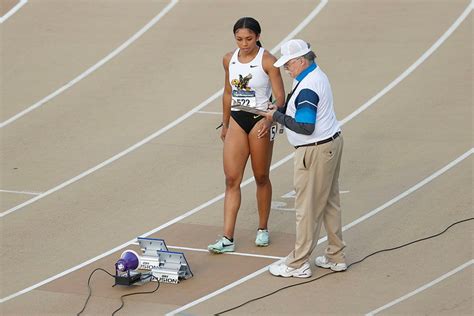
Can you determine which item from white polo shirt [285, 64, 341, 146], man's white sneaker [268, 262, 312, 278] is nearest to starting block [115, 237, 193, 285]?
man's white sneaker [268, 262, 312, 278]

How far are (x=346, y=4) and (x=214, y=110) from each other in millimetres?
5606

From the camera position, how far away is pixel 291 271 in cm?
1012

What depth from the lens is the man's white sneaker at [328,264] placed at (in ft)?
33.6

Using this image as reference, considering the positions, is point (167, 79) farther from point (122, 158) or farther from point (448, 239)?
point (448, 239)

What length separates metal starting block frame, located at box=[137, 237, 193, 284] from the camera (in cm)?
1006

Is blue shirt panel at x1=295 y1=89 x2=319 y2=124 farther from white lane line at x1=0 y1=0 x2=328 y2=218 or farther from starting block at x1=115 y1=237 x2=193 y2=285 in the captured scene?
white lane line at x1=0 y1=0 x2=328 y2=218

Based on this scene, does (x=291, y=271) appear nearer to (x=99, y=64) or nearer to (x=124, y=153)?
(x=124, y=153)

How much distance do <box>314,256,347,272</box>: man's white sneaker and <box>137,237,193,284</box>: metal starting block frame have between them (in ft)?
4.29


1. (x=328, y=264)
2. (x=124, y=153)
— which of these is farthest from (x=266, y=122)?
(x=124, y=153)

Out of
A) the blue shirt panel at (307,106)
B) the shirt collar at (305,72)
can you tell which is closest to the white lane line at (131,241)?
the blue shirt panel at (307,106)

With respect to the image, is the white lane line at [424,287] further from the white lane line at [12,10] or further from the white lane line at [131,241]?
the white lane line at [12,10]

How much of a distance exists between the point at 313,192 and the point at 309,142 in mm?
491

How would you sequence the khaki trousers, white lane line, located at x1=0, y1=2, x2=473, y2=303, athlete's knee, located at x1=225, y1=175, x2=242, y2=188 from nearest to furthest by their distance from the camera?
the khaki trousers
white lane line, located at x1=0, y1=2, x2=473, y2=303
athlete's knee, located at x1=225, y1=175, x2=242, y2=188

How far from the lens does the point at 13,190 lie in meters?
13.3
